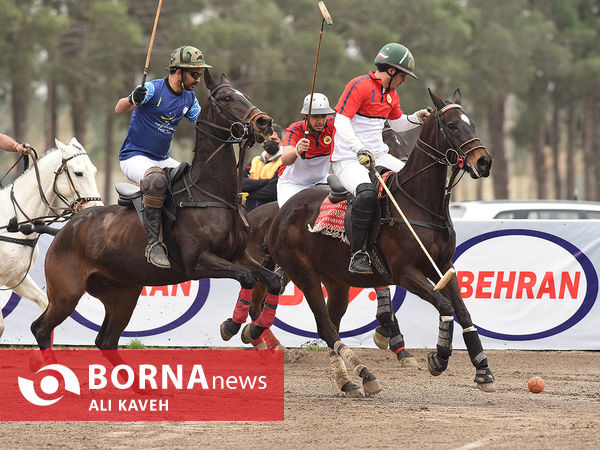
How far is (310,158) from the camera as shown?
10.8m

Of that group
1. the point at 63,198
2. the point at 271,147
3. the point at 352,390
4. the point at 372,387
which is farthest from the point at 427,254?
the point at 271,147

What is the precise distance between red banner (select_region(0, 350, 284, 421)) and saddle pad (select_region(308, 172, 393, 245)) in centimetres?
155

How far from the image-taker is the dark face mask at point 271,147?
12.7m

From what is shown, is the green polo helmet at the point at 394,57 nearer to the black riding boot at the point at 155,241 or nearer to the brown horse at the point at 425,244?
the brown horse at the point at 425,244

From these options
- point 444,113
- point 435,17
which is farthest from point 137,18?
point 444,113

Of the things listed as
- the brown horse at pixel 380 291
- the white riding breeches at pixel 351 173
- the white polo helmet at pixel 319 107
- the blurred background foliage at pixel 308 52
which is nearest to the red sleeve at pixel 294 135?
the white polo helmet at pixel 319 107

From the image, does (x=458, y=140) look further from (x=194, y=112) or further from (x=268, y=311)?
(x=268, y=311)

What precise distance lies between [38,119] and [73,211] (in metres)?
101

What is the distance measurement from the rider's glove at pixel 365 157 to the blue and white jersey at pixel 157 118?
1.59 meters

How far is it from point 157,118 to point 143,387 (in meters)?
2.46

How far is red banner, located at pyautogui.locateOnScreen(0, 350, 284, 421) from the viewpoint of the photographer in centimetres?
812

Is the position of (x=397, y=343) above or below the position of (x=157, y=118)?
below

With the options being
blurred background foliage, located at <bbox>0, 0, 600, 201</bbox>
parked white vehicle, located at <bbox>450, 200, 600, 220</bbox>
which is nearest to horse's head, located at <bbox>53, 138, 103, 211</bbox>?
parked white vehicle, located at <bbox>450, 200, 600, 220</bbox>

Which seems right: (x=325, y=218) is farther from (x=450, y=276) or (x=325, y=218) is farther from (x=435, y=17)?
(x=435, y=17)
